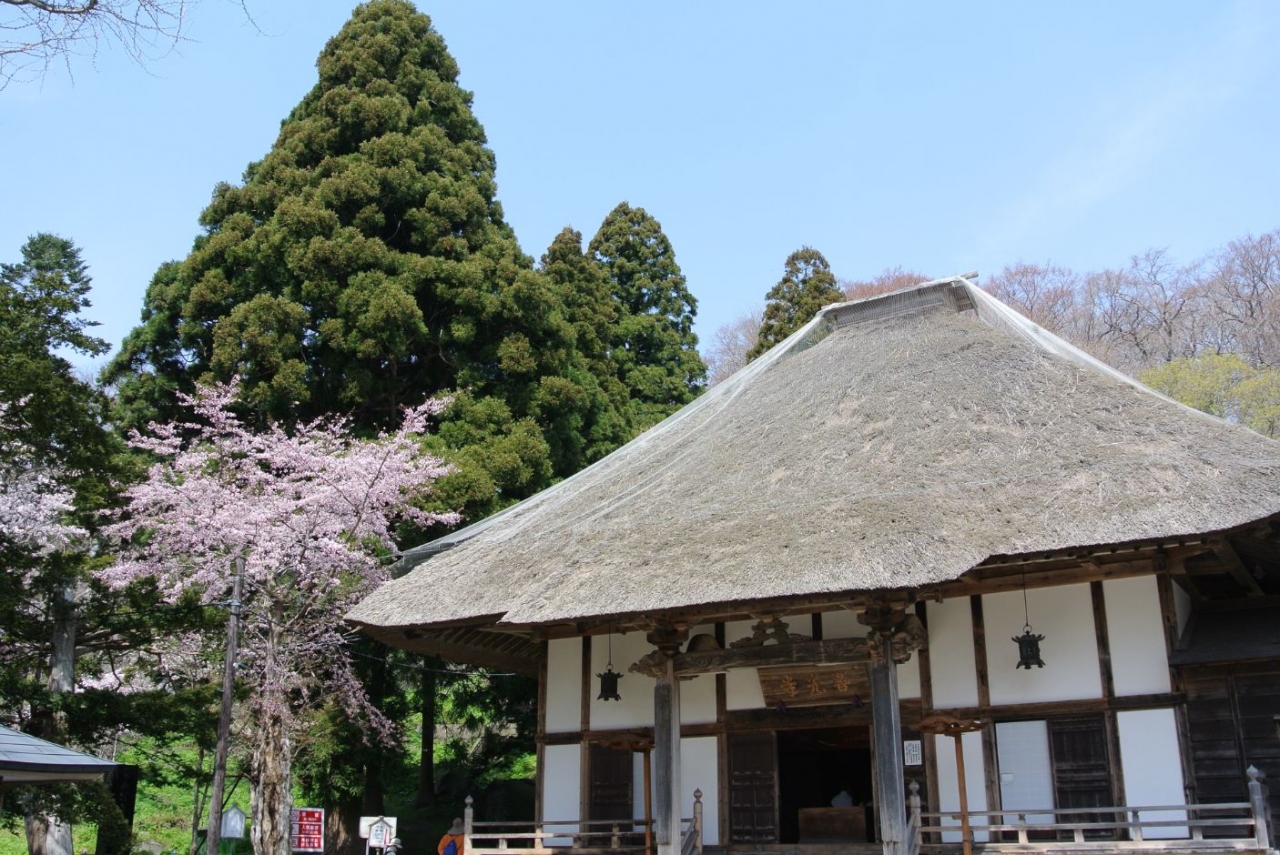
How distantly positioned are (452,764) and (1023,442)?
15.7 meters

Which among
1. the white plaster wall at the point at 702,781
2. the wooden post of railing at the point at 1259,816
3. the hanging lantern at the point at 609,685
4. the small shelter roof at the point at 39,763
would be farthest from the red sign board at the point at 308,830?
the wooden post of railing at the point at 1259,816

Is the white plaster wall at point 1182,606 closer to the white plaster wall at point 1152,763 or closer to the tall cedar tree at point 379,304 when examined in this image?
the white plaster wall at point 1152,763

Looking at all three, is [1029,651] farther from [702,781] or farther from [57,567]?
[57,567]

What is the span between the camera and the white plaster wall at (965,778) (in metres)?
11.2

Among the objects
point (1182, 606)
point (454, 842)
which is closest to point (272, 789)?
point (454, 842)

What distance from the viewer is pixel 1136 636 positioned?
11031 millimetres

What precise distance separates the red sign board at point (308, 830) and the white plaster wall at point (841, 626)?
24.2 ft

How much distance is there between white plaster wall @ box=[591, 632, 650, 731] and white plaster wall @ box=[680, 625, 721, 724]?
0.43 meters

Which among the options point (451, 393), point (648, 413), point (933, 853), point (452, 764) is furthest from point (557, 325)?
point (933, 853)

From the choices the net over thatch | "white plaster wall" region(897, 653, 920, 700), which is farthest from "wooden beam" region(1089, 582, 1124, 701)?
"white plaster wall" region(897, 653, 920, 700)

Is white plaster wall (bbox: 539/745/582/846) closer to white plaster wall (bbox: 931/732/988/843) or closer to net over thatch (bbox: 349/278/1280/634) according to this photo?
net over thatch (bbox: 349/278/1280/634)

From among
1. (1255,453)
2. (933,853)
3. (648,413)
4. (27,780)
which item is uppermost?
(648,413)

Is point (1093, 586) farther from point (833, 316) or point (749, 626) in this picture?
point (833, 316)

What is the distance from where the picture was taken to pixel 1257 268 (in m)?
32.6
